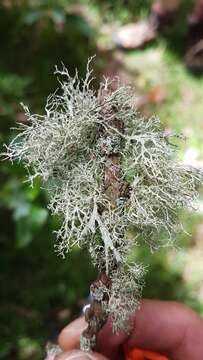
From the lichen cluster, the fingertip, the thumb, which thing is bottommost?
the thumb

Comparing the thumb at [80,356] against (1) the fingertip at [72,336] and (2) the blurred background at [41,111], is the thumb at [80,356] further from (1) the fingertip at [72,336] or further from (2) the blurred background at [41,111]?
(2) the blurred background at [41,111]

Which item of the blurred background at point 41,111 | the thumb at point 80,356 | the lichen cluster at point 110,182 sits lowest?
the thumb at point 80,356

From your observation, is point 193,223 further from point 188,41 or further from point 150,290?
point 188,41

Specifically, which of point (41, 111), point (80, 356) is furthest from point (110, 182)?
point (41, 111)

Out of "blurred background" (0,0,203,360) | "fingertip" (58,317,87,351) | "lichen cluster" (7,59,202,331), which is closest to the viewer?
"lichen cluster" (7,59,202,331)

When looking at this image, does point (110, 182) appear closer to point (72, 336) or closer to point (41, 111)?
point (72, 336)

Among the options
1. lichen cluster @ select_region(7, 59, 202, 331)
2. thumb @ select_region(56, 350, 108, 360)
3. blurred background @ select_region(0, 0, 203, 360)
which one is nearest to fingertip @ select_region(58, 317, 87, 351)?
thumb @ select_region(56, 350, 108, 360)

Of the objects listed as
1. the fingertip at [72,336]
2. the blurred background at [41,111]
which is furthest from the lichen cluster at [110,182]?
the blurred background at [41,111]

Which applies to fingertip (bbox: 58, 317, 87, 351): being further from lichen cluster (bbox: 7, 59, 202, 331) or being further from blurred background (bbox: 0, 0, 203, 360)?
blurred background (bbox: 0, 0, 203, 360)
